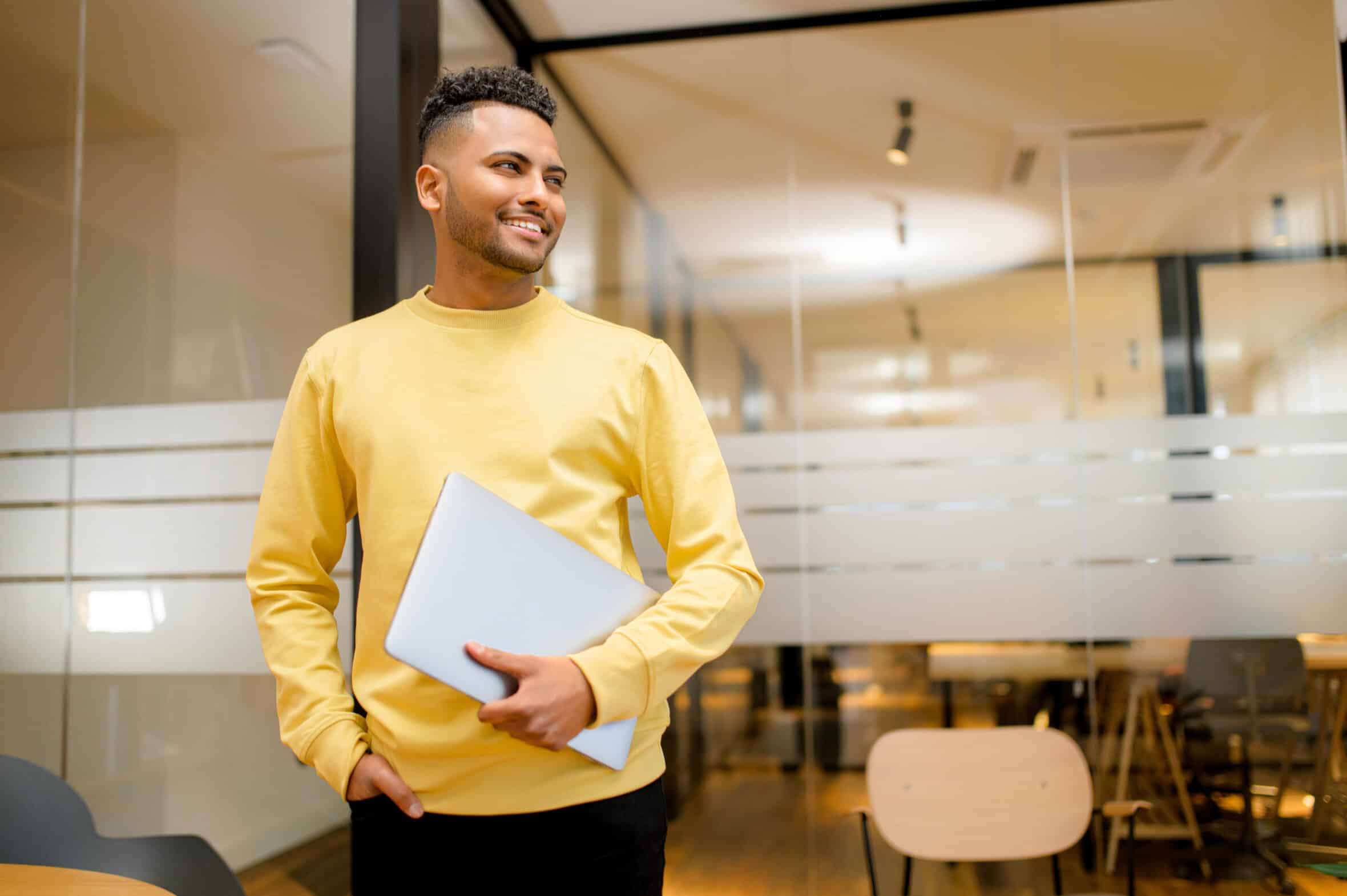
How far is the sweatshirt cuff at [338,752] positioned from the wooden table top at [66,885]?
0.28 metres

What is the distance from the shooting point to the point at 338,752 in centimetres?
120

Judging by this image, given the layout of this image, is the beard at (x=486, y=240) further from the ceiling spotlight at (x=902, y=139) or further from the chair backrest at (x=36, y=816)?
the ceiling spotlight at (x=902, y=139)

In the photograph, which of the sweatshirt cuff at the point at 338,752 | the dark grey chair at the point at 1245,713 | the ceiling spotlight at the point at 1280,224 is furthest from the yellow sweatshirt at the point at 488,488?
the ceiling spotlight at the point at 1280,224

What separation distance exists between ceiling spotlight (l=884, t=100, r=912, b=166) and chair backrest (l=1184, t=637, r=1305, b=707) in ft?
6.12

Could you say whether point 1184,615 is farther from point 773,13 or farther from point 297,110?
point 297,110

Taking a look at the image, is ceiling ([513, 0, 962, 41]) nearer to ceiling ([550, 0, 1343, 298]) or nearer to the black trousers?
ceiling ([550, 0, 1343, 298])

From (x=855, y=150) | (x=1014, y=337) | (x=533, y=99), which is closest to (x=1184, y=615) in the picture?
(x=1014, y=337)

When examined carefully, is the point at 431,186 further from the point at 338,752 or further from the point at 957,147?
the point at 957,147

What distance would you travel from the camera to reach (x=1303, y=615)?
122 inches

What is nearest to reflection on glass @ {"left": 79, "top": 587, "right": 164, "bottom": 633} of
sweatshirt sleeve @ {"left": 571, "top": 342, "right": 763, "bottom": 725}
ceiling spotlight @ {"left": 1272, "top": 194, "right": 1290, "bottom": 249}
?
sweatshirt sleeve @ {"left": 571, "top": 342, "right": 763, "bottom": 725}

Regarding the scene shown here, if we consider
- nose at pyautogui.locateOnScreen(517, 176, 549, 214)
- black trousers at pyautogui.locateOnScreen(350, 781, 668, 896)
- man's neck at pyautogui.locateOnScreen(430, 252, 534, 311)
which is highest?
nose at pyautogui.locateOnScreen(517, 176, 549, 214)

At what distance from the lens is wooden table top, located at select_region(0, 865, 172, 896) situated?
127 centimetres

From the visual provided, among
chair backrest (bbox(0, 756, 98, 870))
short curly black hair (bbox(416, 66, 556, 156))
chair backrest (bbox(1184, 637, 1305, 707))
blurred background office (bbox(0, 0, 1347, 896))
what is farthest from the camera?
chair backrest (bbox(1184, 637, 1305, 707))

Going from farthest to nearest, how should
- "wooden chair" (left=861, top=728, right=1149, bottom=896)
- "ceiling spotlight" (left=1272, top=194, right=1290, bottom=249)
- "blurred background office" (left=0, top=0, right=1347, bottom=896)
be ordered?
1. "ceiling spotlight" (left=1272, top=194, right=1290, bottom=249)
2. "blurred background office" (left=0, top=0, right=1347, bottom=896)
3. "wooden chair" (left=861, top=728, right=1149, bottom=896)
